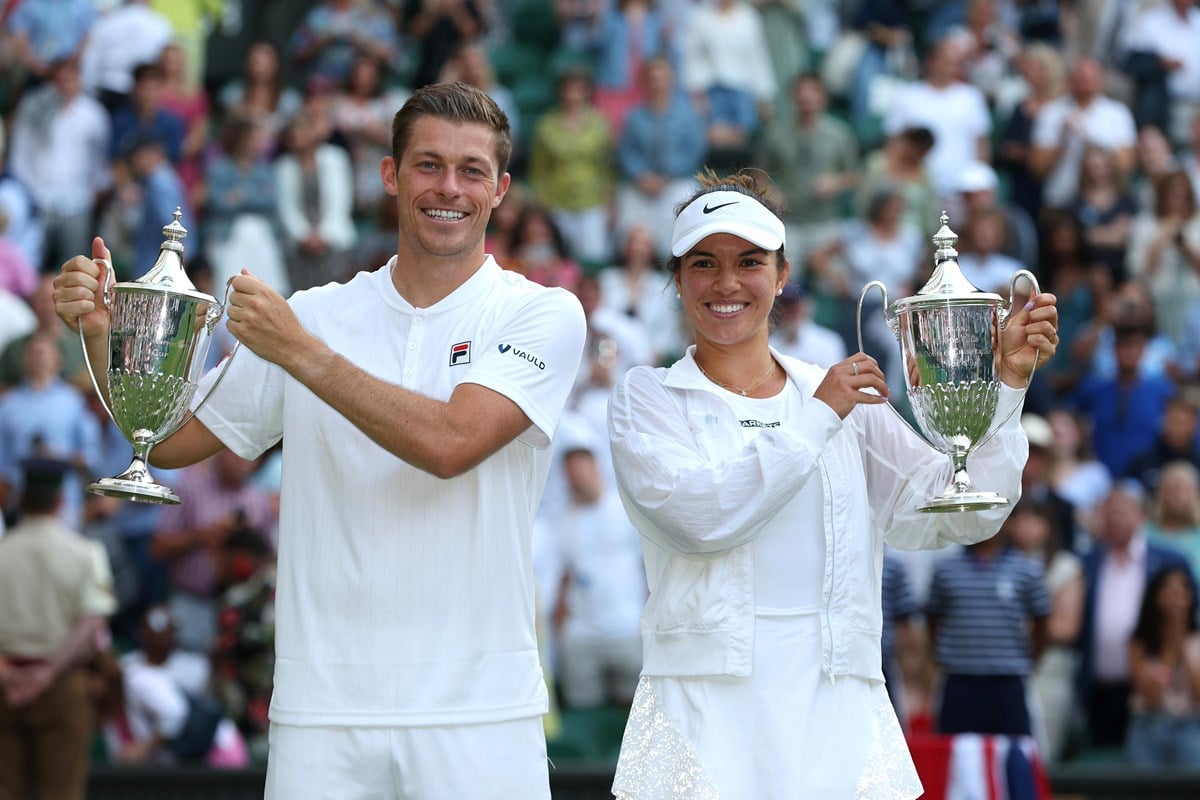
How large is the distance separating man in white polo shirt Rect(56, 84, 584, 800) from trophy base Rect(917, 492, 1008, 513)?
2.59 ft

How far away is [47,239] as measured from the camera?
1276 cm

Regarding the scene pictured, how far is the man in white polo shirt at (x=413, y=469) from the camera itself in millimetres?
3717

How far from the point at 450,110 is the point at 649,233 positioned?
7997 millimetres

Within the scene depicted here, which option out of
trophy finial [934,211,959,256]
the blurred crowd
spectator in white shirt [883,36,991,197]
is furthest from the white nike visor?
spectator in white shirt [883,36,991,197]

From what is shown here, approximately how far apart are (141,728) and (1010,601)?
154 inches

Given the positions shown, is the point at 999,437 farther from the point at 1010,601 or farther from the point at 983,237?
the point at 983,237

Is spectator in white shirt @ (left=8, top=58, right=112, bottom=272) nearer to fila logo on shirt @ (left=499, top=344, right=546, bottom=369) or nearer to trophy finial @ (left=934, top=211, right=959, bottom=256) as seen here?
fila logo on shirt @ (left=499, top=344, right=546, bottom=369)

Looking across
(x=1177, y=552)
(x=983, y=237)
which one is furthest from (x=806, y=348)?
(x=1177, y=552)

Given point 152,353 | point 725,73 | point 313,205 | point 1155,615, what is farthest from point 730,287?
point 725,73

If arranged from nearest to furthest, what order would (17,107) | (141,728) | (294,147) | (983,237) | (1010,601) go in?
(1010,601), (141,728), (983,237), (294,147), (17,107)

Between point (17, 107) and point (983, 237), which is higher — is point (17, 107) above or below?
above

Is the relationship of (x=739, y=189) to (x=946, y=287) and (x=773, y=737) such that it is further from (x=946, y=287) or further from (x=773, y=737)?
(x=773, y=737)

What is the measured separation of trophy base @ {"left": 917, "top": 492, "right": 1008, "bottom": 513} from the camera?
3805 mm

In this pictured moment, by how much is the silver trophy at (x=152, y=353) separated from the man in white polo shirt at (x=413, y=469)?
0.18 feet
